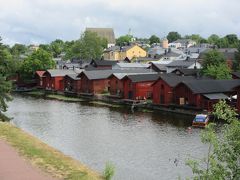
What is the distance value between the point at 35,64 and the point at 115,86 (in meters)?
26.9

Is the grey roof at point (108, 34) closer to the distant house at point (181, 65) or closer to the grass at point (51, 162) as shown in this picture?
the distant house at point (181, 65)

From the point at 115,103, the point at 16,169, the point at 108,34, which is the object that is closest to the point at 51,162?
the point at 16,169

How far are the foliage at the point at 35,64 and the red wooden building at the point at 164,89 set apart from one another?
36.8 m

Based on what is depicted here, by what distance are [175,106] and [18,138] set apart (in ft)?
89.4

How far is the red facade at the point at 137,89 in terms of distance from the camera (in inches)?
2247

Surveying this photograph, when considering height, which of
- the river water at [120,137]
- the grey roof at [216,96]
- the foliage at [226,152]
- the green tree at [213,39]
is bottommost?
the river water at [120,137]

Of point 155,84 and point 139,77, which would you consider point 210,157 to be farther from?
point 139,77

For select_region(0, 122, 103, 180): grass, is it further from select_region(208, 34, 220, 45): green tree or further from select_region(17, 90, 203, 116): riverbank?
select_region(208, 34, 220, 45): green tree

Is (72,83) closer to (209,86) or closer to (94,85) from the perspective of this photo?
(94,85)

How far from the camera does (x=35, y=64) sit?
84375mm

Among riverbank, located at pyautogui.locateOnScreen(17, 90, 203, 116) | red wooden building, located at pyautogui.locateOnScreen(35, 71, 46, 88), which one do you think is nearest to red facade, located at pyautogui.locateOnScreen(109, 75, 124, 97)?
riverbank, located at pyautogui.locateOnScreen(17, 90, 203, 116)

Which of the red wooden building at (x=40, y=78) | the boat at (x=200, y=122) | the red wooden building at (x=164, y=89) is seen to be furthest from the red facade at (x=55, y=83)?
the boat at (x=200, y=122)

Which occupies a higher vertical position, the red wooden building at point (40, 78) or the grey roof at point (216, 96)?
the red wooden building at point (40, 78)

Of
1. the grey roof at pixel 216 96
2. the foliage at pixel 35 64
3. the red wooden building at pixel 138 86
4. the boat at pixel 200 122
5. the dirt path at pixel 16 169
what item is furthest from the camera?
the foliage at pixel 35 64
